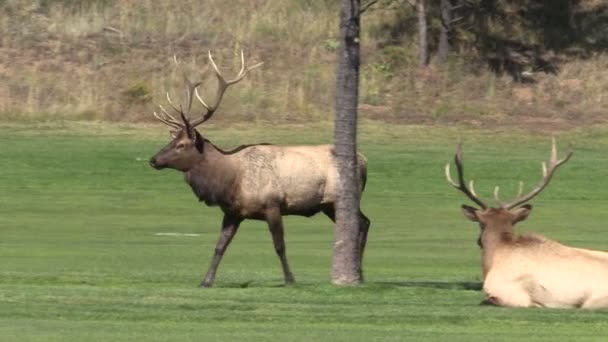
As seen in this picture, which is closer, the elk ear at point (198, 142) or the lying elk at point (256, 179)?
the lying elk at point (256, 179)

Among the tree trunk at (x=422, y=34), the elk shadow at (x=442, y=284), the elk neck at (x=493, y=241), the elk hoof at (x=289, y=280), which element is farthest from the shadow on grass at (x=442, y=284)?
the tree trunk at (x=422, y=34)

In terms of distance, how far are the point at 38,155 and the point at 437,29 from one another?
14110 mm

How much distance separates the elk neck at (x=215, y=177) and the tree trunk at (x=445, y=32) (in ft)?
95.2

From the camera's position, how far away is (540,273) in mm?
15039

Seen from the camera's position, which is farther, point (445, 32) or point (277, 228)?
point (445, 32)

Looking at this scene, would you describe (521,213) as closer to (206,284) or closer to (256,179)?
(256,179)

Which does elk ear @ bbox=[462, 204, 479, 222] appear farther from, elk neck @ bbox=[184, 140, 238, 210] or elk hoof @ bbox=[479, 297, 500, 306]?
elk neck @ bbox=[184, 140, 238, 210]

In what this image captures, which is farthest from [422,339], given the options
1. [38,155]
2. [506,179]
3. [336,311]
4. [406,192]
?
[38,155]

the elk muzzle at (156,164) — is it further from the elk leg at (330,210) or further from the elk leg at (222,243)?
the elk leg at (330,210)

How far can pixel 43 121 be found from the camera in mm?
44312

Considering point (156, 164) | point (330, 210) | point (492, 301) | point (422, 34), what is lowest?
point (492, 301)

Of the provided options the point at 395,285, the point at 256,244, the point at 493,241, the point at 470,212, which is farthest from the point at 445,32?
the point at 493,241

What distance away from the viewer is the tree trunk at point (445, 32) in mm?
47031

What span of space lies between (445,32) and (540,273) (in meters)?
32.8
